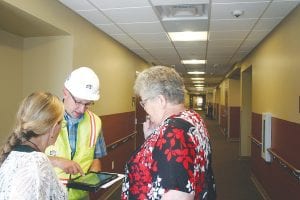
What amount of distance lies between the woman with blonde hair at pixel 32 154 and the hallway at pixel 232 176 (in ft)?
13.3

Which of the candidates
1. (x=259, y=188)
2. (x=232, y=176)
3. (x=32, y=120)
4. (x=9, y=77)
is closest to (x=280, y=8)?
(x=32, y=120)

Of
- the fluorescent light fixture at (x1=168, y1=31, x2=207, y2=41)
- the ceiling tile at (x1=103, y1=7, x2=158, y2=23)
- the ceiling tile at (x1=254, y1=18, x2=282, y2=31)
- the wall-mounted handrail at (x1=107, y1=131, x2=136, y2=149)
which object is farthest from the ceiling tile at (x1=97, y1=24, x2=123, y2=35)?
the ceiling tile at (x1=254, y1=18, x2=282, y2=31)

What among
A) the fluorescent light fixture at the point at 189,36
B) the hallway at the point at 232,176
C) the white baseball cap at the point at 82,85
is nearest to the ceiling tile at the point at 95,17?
the fluorescent light fixture at the point at 189,36

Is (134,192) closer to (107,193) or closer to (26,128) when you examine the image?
(26,128)

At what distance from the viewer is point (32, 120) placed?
1310mm

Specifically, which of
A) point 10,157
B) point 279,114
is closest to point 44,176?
point 10,157

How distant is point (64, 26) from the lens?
326 cm

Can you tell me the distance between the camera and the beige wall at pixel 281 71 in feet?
10.7

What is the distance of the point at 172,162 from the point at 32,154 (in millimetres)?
594

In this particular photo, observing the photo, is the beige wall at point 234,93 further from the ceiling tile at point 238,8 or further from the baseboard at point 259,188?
the ceiling tile at point 238,8

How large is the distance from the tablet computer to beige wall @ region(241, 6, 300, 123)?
7.74ft

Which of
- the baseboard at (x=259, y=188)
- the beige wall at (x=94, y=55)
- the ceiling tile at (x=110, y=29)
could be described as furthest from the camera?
the baseboard at (x=259, y=188)

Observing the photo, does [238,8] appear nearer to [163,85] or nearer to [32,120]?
[163,85]

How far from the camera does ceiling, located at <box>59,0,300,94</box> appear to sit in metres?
3.19
